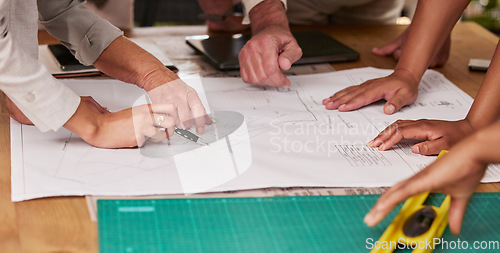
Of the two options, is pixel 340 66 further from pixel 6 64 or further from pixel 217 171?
pixel 6 64

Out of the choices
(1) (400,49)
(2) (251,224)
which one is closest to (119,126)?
(2) (251,224)

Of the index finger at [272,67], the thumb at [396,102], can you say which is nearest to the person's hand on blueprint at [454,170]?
the thumb at [396,102]

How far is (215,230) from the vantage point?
64 cm

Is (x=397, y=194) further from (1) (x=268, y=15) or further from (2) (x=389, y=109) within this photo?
(1) (x=268, y=15)

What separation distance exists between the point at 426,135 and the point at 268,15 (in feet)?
1.77

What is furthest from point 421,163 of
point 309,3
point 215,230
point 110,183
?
point 309,3

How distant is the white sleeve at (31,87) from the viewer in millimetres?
729

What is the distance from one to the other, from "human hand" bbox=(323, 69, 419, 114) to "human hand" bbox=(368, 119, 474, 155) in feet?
0.46

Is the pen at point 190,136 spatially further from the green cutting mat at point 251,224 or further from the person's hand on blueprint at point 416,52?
the person's hand on blueprint at point 416,52

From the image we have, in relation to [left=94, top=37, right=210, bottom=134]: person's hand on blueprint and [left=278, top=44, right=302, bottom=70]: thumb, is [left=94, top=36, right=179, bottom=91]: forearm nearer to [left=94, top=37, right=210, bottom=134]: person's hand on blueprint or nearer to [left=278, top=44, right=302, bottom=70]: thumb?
[left=94, top=37, right=210, bottom=134]: person's hand on blueprint

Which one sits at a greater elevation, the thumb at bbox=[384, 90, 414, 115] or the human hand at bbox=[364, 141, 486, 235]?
the human hand at bbox=[364, 141, 486, 235]

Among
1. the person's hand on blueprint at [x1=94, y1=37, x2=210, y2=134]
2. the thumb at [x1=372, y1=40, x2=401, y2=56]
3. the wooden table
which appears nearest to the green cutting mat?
the wooden table

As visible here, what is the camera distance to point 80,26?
1035 millimetres

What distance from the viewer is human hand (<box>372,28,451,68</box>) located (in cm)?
133
